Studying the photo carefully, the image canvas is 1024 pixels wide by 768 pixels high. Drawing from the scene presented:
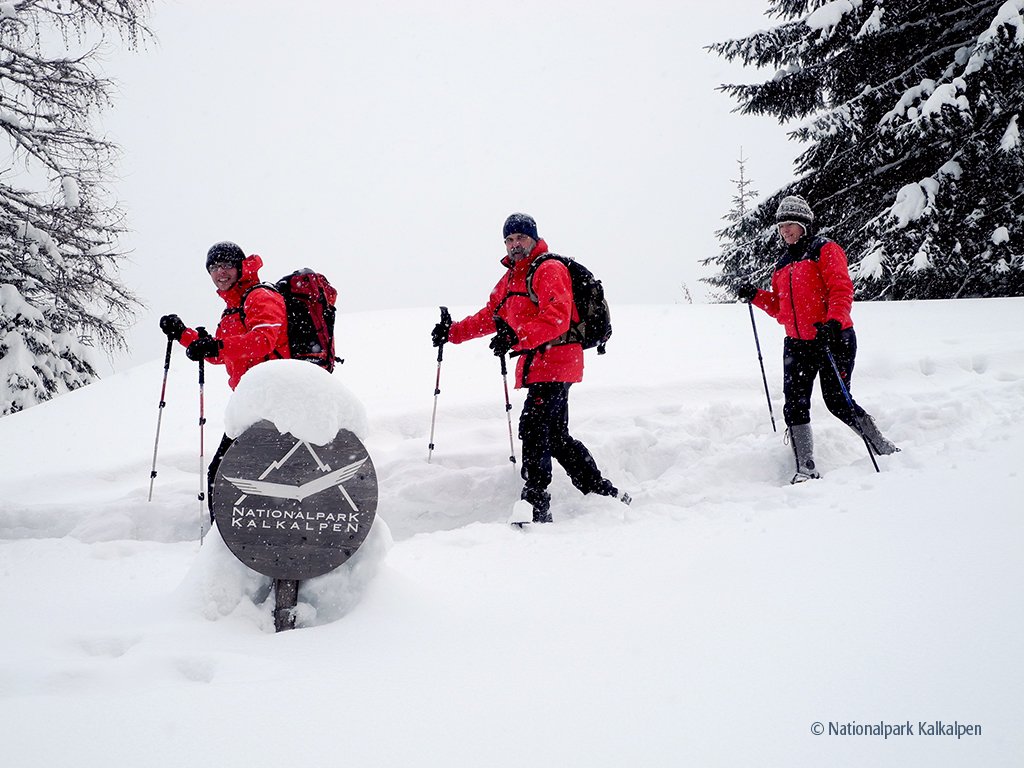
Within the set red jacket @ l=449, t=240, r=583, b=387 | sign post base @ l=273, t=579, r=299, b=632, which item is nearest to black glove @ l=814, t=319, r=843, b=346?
red jacket @ l=449, t=240, r=583, b=387

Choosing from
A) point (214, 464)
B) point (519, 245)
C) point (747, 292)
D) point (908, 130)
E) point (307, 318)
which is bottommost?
point (214, 464)

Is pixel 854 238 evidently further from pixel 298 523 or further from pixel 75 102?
pixel 75 102

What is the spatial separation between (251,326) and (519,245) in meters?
1.92

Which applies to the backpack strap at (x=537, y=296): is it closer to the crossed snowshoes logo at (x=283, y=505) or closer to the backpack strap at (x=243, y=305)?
the backpack strap at (x=243, y=305)

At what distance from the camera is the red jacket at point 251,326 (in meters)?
3.83

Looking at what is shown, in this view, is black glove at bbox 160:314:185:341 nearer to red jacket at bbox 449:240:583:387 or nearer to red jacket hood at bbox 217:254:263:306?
red jacket hood at bbox 217:254:263:306

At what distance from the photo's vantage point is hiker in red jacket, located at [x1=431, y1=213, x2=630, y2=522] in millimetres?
4199

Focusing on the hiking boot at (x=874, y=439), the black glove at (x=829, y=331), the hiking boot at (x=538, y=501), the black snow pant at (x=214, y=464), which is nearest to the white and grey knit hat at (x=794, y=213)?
the black glove at (x=829, y=331)

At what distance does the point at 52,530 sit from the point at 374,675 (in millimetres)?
3746

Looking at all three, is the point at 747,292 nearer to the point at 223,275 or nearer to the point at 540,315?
the point at 540,315

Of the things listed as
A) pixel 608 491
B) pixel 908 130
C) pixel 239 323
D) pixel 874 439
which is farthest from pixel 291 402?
pixel 908 130

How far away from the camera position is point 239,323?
4012 millimetres

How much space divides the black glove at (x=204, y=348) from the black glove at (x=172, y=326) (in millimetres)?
301

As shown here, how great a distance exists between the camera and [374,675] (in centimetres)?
216
